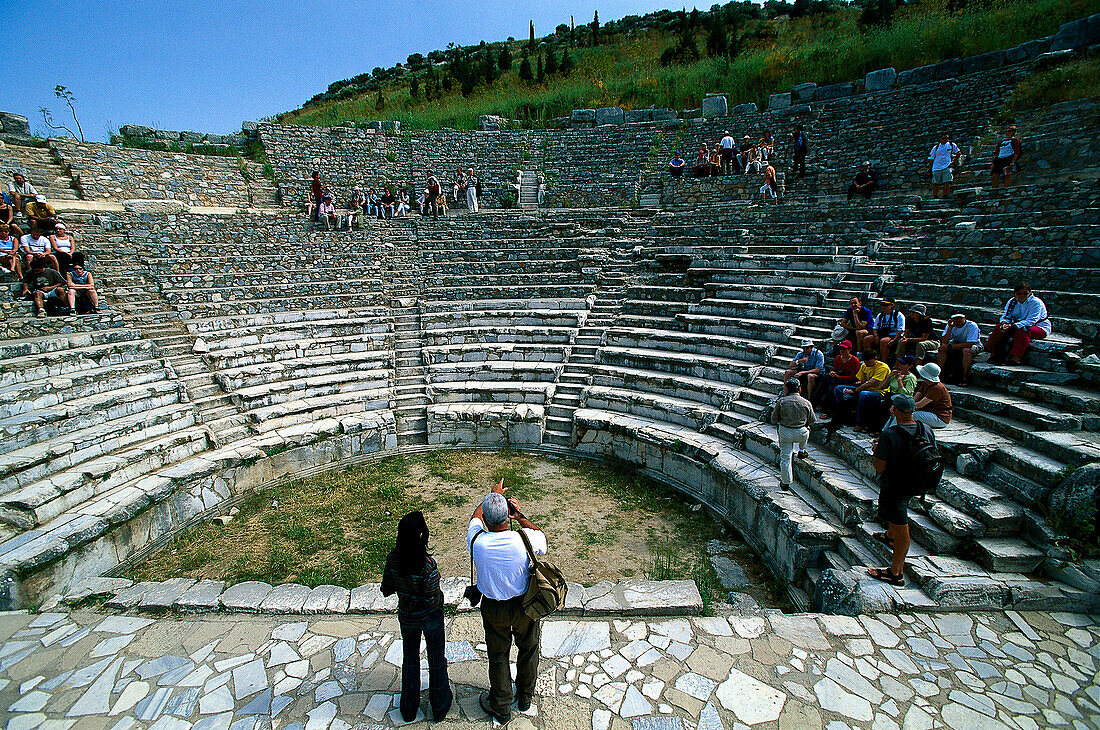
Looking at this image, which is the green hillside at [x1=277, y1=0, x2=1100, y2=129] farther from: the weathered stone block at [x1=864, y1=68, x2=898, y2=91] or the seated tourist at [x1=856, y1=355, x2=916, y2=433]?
the seated tourist at [x1=856, y1=355, x2=916, y2=433]

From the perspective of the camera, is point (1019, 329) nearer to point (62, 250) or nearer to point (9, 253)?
point (62, 250)

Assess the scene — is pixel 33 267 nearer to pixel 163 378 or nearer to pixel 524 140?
pixel 163 378

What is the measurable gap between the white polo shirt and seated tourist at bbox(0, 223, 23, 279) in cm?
1094

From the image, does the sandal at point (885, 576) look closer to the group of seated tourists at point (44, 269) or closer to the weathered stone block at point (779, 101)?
the group of seated tourists at point (44, 269)

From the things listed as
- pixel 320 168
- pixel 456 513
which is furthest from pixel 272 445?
pixel 320 168

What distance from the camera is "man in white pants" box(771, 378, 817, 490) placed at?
5.52m

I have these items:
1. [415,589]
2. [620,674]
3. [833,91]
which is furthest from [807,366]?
[833,91]

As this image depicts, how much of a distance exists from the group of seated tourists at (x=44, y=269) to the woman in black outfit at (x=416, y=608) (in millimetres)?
9680

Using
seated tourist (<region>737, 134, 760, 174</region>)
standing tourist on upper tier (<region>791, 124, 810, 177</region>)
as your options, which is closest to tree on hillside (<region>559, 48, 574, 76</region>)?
seated tourist (<region>737, 134, 760, 174</region>)

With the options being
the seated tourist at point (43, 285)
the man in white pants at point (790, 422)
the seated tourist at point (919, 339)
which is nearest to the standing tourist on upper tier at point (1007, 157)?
the seated tourist at point (919, 339)

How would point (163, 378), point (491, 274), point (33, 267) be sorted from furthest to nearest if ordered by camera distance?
1. point (491, 274)
2. point (33, 267)
3. point (163, 378)

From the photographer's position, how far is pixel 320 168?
1925 centimetres

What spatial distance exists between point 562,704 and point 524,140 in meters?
21.2

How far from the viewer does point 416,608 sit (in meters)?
3.10
